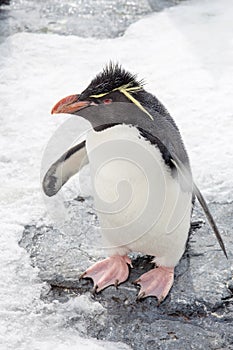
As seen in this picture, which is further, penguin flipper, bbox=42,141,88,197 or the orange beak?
penguin flipper, bbox=42,141,88,197

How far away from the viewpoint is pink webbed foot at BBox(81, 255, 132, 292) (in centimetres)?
216

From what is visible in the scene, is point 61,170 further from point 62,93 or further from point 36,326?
point 62,93

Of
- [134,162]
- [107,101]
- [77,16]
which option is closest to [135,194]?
[134,162]

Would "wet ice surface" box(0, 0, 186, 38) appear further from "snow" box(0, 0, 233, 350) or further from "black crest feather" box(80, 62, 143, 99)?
"black crest feather" box(80, 62, 143, 99)

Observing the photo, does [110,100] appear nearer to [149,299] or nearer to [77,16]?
[149,299]

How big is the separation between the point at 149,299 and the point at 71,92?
159cm

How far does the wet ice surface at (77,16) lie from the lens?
4152 mm

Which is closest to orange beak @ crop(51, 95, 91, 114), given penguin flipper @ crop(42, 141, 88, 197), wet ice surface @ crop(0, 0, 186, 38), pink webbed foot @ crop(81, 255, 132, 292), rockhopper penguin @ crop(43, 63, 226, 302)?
rockhopper penguin @ crop(43, 63, 226, 302)

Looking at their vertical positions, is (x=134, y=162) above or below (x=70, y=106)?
below

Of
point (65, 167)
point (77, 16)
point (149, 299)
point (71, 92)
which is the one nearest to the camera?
point (149, 299)

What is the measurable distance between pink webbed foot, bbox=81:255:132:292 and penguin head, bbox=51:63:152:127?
1.53ft

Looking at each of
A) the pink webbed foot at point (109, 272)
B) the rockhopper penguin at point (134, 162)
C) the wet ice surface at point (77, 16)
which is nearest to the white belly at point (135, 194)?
the rockhopper penguin at point (134, 162)

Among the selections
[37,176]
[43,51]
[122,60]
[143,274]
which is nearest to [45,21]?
[43,51]

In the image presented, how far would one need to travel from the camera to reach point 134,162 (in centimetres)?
193
